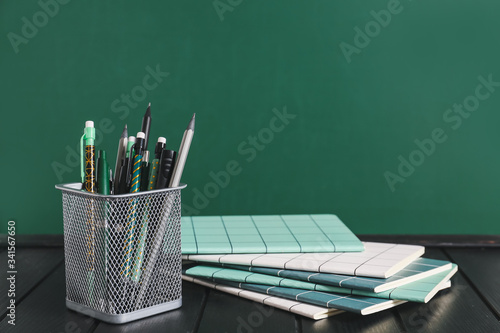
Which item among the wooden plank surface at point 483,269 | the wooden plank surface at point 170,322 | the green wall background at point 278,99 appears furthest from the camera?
the green wall background at point 278,99

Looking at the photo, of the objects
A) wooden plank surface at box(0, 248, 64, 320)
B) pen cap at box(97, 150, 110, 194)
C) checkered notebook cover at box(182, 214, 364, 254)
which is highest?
pen cap at box(97, 150, 110, 194)

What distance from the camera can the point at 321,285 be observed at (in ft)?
2.42

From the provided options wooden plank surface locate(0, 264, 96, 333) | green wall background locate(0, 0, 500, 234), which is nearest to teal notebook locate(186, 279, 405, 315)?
wooden plank surface locate(0, 264, 96, 333)

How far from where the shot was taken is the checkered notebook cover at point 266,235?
2.73 feet

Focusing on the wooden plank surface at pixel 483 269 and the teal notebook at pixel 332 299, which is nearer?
the teal notebook at pixel 332 299

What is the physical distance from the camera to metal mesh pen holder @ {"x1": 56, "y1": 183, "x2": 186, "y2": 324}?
0.66 m

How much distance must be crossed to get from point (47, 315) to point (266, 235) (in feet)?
1.11

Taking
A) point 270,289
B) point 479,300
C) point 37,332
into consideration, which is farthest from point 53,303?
point 479,300

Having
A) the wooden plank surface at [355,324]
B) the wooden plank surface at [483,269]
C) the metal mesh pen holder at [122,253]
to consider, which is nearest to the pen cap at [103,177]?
the metal mesh pen holder at [122,253]

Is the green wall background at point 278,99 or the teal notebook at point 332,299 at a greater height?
the green wall background at point 278,99

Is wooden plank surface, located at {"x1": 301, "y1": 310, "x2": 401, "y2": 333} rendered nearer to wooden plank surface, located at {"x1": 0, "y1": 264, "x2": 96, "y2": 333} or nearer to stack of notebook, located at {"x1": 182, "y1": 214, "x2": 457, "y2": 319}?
stack of notebook, located at {"x1": 182, "y1": 214, "x2": 457, "y2": 319}

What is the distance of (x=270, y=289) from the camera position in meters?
0.75

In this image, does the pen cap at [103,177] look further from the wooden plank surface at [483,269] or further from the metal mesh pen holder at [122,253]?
the wooden plank surface at [483,269]

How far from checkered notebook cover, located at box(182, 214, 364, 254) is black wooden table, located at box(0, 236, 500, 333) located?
0.07 meters
